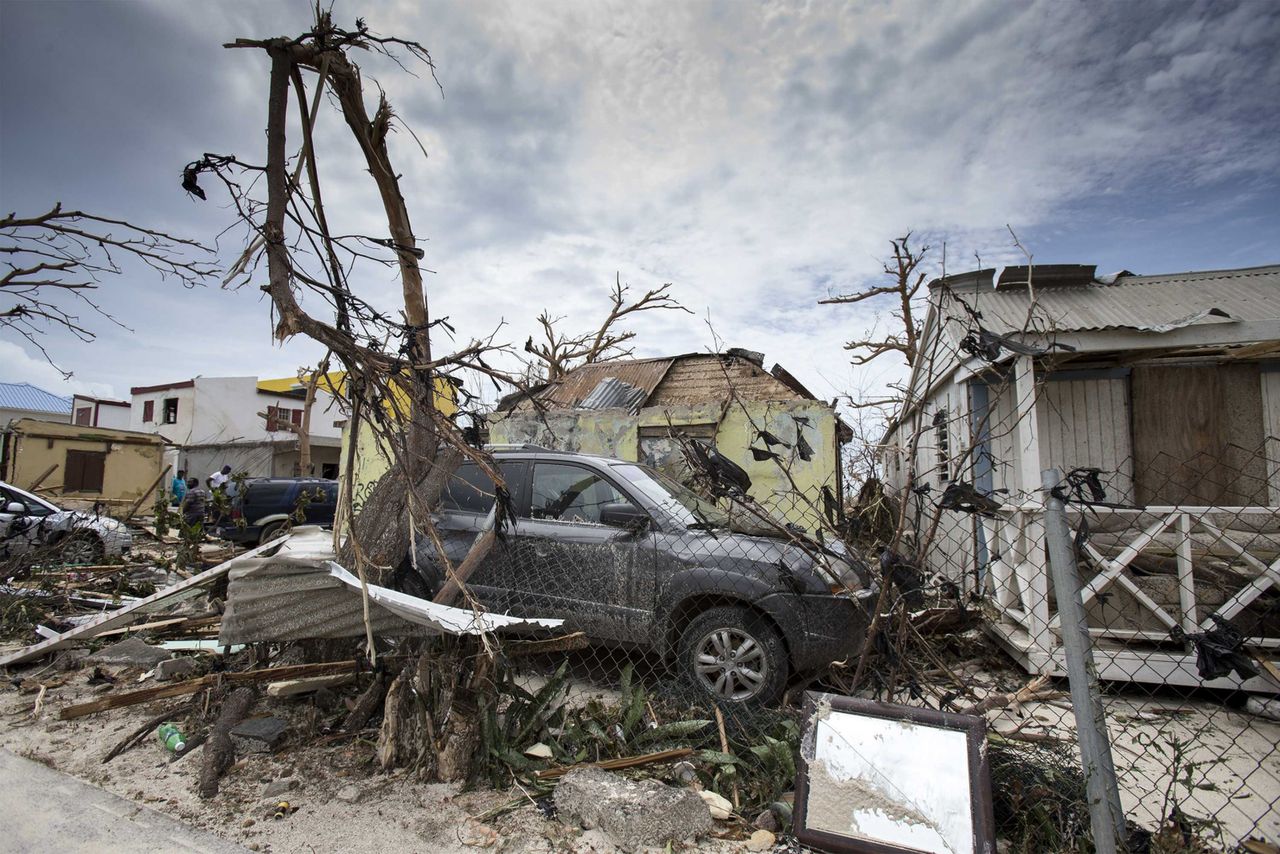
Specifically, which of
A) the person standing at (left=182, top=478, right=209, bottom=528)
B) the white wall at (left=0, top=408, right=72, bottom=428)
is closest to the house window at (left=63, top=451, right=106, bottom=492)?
the person standing at (left=182, top=478, right=209, bottom=528)

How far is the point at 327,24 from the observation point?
3510 mm

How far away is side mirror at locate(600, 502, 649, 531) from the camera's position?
4516mm

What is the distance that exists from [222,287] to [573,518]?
266 centimetres

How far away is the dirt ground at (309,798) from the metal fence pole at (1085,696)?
4.27ft

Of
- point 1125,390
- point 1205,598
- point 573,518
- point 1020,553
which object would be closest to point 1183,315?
point 1125,390

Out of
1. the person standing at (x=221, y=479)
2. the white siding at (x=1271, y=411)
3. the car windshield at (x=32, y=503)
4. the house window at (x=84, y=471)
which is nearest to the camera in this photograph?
the white siding at (x=1271, y=411)

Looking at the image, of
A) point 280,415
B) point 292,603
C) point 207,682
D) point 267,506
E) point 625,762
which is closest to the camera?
point 625,762

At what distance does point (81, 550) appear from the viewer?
29.6 ft

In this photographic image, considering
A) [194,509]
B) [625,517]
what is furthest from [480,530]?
[194,509]

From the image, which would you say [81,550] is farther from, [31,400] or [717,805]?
[31,400]

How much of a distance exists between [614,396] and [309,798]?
10.5 m

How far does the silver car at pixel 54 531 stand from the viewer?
880 cm

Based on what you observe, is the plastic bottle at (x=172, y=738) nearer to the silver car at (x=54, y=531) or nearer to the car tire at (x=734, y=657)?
the car tire at (x=734, y=657)

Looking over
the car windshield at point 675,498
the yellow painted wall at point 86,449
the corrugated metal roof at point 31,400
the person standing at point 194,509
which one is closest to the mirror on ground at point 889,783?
the car windshield at point 675,498
